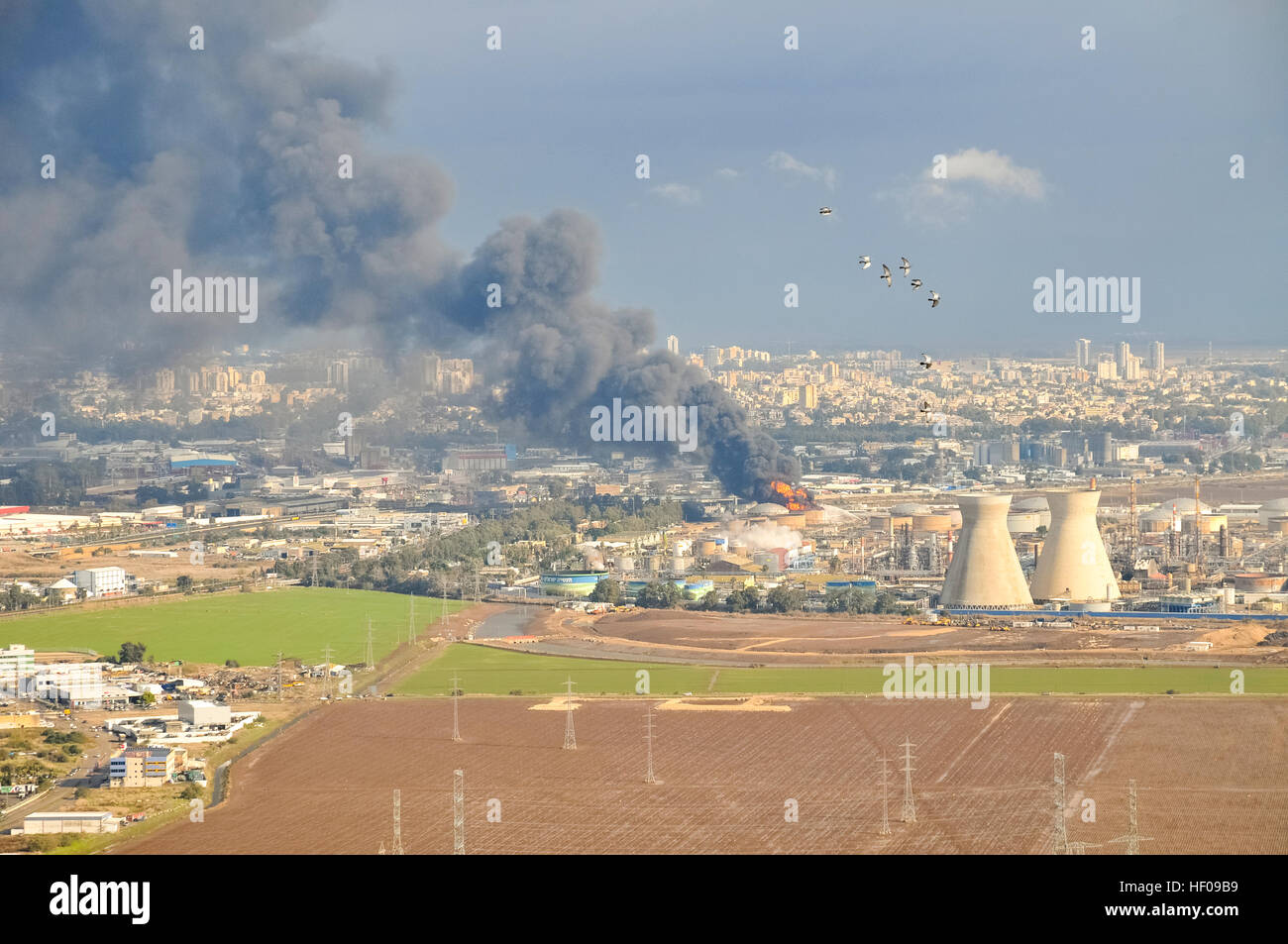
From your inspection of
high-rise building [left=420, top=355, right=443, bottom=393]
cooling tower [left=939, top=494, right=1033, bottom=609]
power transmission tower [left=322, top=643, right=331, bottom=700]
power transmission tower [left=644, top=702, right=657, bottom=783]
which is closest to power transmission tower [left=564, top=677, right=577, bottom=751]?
power transmission tower [left=644, top=702, right=657, bottom=783]

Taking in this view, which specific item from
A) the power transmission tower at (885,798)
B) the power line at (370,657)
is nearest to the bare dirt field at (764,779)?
the power transmission tower at (885,798)

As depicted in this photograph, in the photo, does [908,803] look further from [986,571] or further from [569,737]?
[986,571]

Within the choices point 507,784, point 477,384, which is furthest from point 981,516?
point 477,384

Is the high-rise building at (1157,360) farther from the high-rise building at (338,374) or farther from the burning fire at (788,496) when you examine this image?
the burning fire at (788,496)

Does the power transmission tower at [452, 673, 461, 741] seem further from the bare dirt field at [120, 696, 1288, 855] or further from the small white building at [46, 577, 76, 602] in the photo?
the small white building at [46, 577, 76, 602]

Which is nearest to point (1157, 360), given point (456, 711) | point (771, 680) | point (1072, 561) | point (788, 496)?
point (788, 496)
